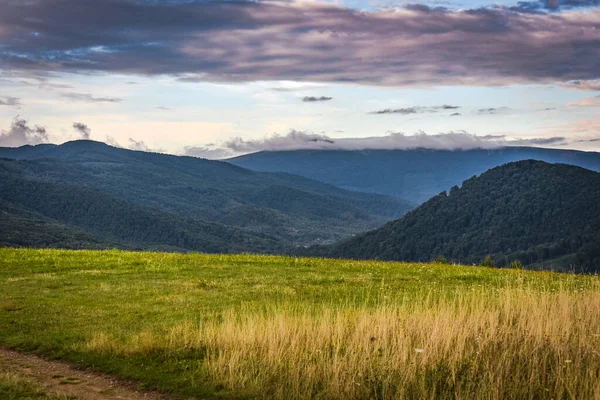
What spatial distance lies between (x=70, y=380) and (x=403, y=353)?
8066 millimetres

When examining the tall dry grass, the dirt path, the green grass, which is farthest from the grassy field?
the green grass

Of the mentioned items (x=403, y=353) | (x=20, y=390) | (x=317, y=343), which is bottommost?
(x=20, y=390)

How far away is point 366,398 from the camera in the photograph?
13.5m

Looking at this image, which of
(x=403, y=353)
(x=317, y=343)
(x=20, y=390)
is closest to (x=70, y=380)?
(x=20, y=390)

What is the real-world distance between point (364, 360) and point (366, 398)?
1.17 meters

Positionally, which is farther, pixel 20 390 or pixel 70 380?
pixel 70 380

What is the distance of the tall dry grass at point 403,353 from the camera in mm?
13578

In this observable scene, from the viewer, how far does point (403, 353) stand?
14516 millimetres

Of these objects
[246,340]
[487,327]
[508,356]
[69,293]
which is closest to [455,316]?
[487,327]

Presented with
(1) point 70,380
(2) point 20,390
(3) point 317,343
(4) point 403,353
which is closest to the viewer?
(2) point 20,390

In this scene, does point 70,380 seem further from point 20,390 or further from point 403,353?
point 403,353

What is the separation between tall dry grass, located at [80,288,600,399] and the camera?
1358cm

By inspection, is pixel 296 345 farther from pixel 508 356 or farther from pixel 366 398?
pixel 508 356

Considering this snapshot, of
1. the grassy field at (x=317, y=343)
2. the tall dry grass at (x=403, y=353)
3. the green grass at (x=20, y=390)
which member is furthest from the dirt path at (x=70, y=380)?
the tall dry grass at (x=403, y=353)
